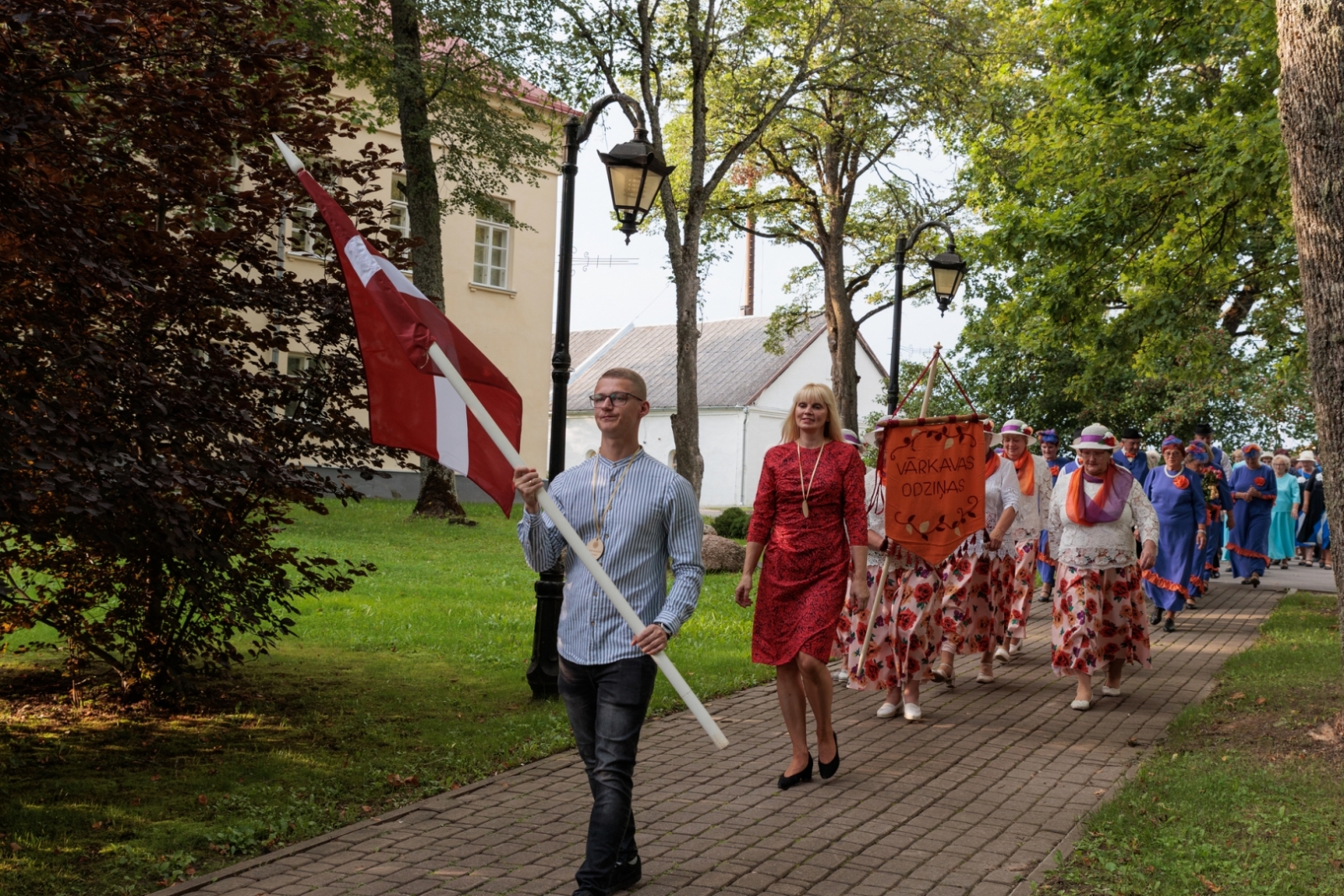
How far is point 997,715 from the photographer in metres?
9.12

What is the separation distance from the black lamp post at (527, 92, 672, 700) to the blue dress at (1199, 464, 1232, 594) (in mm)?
9305

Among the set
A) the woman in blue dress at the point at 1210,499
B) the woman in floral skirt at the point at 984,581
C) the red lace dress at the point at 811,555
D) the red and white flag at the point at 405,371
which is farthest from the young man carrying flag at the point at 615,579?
the woman in blue dress at the point at 1210,499

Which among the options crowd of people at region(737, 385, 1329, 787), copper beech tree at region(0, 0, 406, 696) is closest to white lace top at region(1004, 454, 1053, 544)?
crowd of people at region(737, 385, 1329, 787)

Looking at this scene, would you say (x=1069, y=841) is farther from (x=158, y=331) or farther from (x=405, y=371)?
(x=158, y=331)

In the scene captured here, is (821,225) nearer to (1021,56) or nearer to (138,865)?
(1021,56)

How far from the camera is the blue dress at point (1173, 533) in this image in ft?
46.7

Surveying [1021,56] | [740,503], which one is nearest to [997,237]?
[1021,56]

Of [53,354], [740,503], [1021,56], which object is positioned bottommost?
[740,503]

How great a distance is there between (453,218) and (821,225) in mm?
9550

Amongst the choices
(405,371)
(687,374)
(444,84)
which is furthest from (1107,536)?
(444,84)

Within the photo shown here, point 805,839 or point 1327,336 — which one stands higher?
point 1327,336

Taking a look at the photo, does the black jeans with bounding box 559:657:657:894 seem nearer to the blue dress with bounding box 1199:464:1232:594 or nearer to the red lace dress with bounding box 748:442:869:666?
the red lace dress with bounding box 748:442:869:666

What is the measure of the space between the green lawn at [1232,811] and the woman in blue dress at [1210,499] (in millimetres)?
6201

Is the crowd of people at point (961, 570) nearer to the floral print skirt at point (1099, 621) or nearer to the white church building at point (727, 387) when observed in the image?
the floral print skirt at point (1099, 621)
